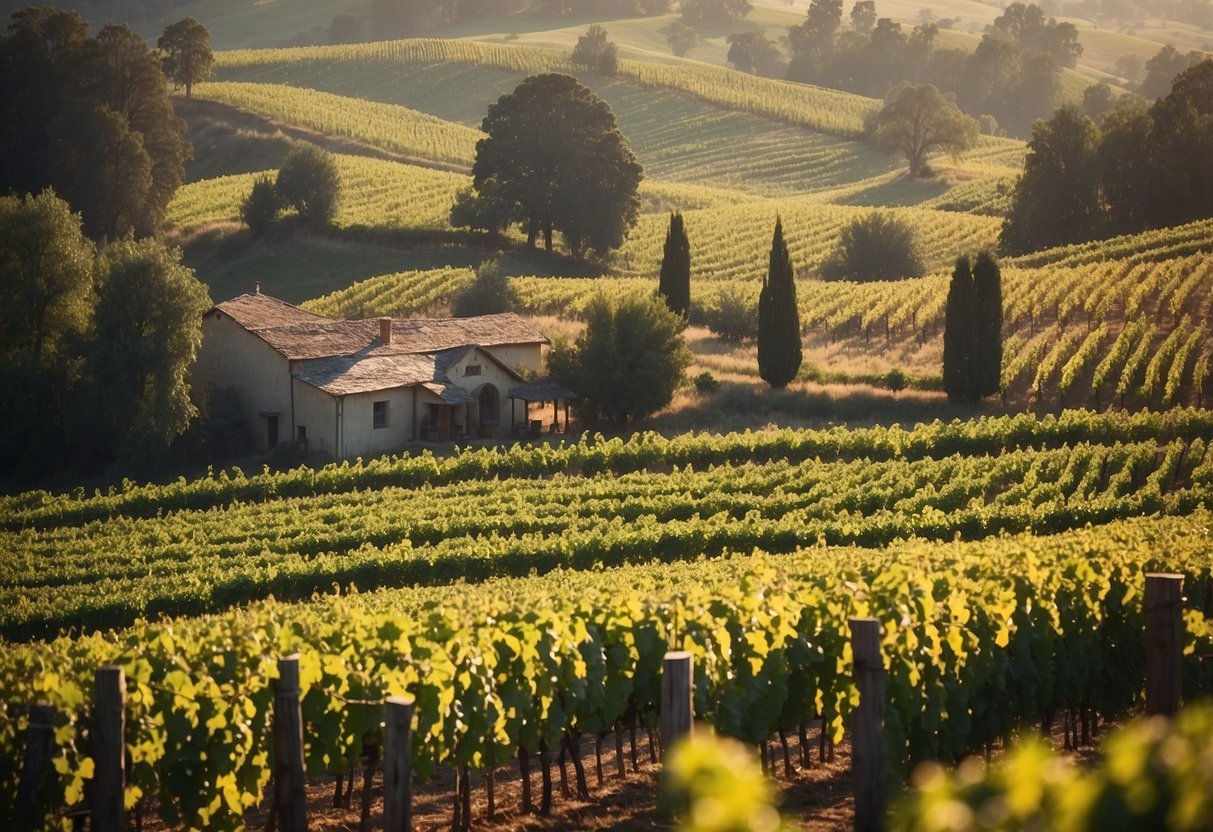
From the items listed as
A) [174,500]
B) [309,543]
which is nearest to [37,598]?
[309,543]

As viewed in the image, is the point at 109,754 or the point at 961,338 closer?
the point at 109,754

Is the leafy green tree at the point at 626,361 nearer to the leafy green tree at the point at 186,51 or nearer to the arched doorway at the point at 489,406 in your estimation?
the arched doorway at the point at 489,406

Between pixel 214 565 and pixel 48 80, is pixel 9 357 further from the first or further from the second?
pixel 48 80

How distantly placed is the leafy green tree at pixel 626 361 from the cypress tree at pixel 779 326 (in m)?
3.10

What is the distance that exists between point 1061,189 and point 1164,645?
215ft

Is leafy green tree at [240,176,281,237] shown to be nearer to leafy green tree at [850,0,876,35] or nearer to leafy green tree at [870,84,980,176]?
leafy green tree at [870,84,980,176]

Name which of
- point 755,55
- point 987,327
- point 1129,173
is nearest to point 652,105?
point 755,55

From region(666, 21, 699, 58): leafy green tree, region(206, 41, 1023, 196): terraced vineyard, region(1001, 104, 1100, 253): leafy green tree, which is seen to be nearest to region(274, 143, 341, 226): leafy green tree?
region(206, 41, 1023, 196): terraced vineyard

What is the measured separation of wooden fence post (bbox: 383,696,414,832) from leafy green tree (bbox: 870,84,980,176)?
315 ft

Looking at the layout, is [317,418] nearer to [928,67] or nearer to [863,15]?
[928,67]

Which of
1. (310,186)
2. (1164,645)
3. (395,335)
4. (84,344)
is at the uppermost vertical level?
(310,186)

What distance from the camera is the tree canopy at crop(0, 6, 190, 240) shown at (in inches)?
2579

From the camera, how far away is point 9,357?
43031 mm

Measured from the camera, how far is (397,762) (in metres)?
8.69
